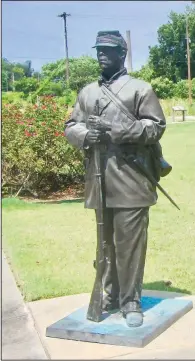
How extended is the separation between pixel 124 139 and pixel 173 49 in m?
7.03

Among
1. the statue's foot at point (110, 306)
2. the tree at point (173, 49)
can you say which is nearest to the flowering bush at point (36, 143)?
the tree at point (173, 49)

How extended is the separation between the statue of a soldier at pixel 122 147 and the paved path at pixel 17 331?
0.67m

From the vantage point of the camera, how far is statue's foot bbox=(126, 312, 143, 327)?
12.8 ft

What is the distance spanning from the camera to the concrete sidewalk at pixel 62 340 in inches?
143

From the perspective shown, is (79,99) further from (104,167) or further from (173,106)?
(173,106)

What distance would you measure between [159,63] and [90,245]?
4707 millimetres

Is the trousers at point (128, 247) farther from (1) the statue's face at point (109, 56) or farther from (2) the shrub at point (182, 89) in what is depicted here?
(2) the shrub at point (182, 89)

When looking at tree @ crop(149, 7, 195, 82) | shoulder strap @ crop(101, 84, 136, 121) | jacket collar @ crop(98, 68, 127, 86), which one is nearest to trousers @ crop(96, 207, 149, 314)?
shoulder strap @ crop(101, 84, 136, 121)

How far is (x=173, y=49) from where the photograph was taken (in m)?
10.3

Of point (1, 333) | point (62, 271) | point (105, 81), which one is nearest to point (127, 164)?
point (105, 81)

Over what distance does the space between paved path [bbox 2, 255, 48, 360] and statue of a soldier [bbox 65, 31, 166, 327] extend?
673 mm

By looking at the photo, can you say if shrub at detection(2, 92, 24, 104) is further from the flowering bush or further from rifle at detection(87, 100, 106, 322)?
rifle at detection(87, 100, 106, 322)

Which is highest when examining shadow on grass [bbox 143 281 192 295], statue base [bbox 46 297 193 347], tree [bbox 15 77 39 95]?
tree [bbox 15 77 39 95]

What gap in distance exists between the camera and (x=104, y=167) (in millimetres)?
3912
